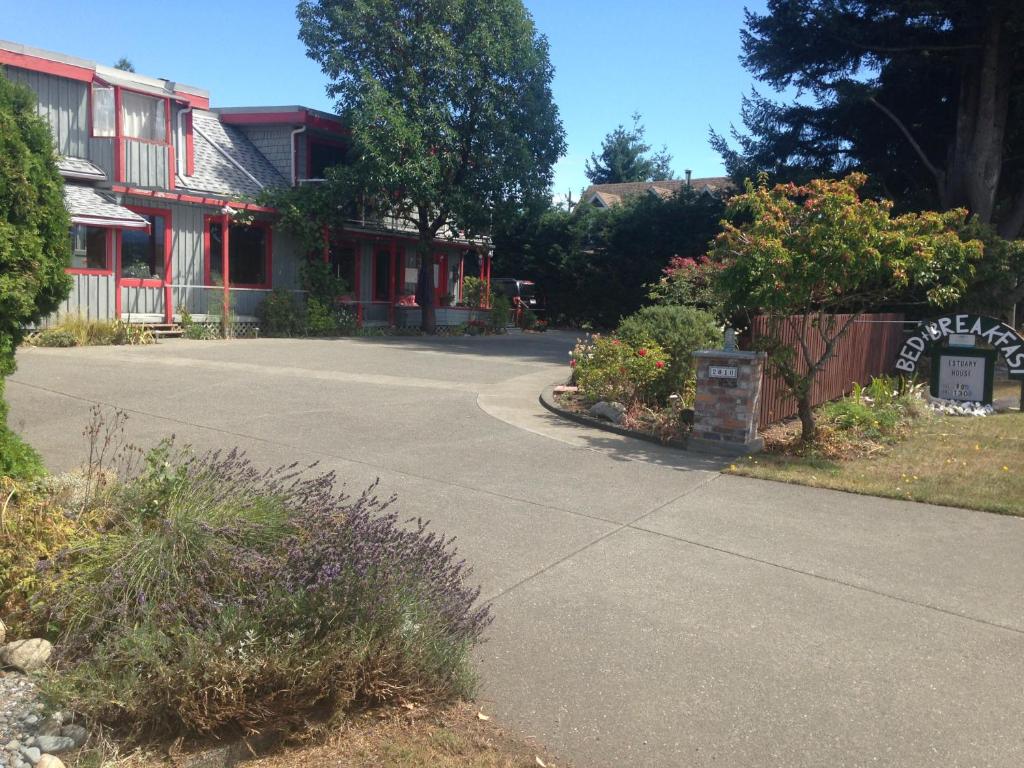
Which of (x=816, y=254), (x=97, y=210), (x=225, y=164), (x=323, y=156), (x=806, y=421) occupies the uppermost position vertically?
(x=323, y=156)

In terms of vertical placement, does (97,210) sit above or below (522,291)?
above

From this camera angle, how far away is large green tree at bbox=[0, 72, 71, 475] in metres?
4.91

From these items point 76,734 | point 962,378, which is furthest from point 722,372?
point 76,734

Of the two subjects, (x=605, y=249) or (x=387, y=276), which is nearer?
(x=387, y=276)

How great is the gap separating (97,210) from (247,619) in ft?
55.0

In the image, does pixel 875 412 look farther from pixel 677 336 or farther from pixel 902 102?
pixel 902 102

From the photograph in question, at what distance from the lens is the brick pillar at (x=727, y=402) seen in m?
9.31

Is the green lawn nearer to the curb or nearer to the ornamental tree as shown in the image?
the ornamental tree

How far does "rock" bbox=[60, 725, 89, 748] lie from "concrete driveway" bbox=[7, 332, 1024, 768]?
1652 millimetres

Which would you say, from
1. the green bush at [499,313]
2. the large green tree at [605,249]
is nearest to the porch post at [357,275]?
the green bush at [499,313]

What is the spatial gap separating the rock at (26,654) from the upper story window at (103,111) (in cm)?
1836

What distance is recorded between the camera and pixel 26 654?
3.84m

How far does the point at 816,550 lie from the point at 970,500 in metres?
2.26

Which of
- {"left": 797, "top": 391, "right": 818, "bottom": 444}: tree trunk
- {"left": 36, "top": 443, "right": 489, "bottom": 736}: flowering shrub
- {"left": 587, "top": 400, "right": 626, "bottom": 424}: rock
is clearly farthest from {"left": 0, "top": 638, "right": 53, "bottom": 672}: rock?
{"left": 797, "top": 391, "right": 818, "bottom": 444}: tree trunk
